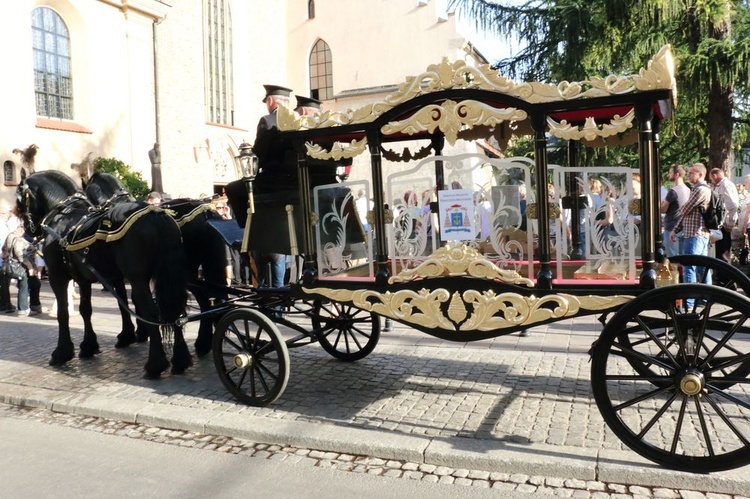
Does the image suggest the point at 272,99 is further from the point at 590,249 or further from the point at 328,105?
the point at 328,105

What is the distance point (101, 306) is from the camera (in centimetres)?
997

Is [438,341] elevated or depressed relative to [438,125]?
depressed

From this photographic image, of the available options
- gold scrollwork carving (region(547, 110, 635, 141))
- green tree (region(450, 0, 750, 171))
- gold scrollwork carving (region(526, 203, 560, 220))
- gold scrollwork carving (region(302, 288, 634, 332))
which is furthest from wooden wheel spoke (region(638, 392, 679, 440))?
green tree (region(450, 0, 750, 171))

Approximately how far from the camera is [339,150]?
427 centimetres

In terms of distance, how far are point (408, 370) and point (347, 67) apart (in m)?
24.1

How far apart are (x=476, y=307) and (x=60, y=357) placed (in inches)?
172

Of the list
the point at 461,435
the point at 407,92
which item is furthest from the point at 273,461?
the point at 407,92

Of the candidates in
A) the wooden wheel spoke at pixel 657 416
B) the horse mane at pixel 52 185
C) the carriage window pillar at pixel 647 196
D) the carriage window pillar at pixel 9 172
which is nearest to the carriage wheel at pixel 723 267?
the carriage window pillar at pixel 647 196

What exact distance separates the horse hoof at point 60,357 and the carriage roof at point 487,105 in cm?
346

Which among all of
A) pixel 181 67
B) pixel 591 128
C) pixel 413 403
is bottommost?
pixel 413 403

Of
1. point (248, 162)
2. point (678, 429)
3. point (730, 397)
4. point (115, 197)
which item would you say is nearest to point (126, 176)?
point (115, 197)

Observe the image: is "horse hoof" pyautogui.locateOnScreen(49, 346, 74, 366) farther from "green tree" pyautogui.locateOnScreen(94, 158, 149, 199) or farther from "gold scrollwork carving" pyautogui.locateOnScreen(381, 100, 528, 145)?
"green tree" pyautogui.locateOnScreen(94, 158, 149, 199)

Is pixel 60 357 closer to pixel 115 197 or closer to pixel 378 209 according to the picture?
pixel 115 197

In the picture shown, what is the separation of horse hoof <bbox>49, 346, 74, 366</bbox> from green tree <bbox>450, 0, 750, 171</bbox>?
27.4 feet
